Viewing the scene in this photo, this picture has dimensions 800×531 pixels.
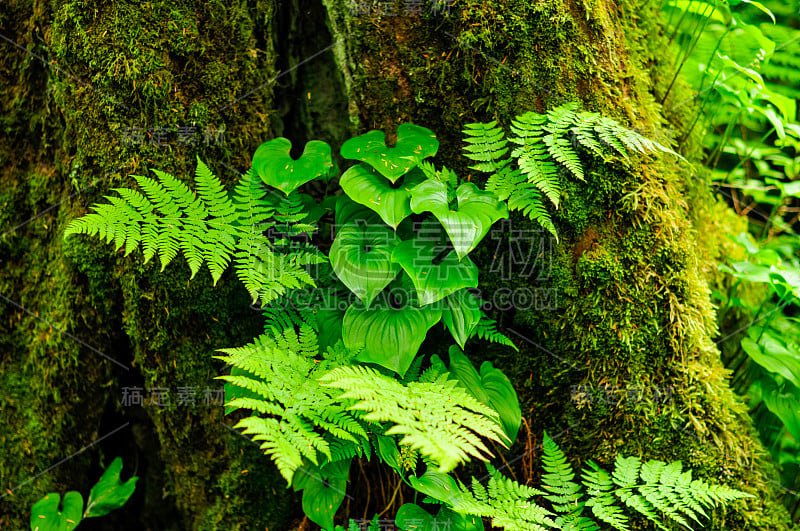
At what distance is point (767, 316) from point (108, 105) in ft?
12.9

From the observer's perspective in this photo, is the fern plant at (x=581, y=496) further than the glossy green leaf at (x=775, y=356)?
No

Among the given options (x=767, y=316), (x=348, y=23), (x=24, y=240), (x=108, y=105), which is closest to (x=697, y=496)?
(x=767, y=316)

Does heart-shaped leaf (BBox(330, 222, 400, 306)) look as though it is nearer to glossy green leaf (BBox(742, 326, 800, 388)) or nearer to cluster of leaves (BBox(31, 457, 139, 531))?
cluster of leaves (BBox(31, 457, 139, 531))

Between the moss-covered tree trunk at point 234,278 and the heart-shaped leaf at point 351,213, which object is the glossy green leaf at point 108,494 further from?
the heart-shaped leaf at point 351,213

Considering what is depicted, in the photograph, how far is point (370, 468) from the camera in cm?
246

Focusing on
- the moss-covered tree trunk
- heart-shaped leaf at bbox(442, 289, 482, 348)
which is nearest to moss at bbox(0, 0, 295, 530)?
the moss-covered tree trunk

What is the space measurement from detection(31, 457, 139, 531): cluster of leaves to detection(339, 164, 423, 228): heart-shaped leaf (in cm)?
219

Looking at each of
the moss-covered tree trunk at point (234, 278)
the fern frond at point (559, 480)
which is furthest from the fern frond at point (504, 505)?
the moss-covered tree trunk at point (234, 278)

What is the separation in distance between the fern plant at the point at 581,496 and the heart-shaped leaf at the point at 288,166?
4.77 ft

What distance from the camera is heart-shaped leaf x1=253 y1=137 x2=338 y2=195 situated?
86.8 inches

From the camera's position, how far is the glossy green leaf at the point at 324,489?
216cm

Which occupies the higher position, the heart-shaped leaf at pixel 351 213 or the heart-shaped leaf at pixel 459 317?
the heart-shaped leaf at pixel 351 213

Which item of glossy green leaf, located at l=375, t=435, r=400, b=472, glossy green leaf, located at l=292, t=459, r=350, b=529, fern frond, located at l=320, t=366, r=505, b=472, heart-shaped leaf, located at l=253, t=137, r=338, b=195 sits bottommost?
glossy green leaf, located at l=292, t=459, r=350, b=529

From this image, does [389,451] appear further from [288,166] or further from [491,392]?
[288,166]
